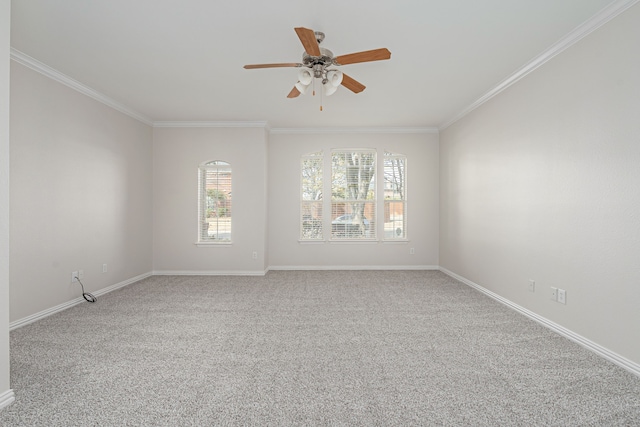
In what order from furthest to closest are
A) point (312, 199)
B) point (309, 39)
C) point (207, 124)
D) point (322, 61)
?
point (312, 199) → point (207, 124) → point (322, 61) → point (309, 39)

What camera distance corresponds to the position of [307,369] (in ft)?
8.11

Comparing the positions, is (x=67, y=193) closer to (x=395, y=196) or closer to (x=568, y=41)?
(x=395, y=196)

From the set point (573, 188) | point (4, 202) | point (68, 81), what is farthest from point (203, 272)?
point (573, 188)

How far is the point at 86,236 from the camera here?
14.3ft

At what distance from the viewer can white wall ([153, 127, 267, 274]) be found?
5984mm

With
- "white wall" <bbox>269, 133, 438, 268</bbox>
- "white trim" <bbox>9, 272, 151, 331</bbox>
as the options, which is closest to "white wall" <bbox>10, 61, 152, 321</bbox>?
"white trim" <bbox>9, 272, 151, 331</bbox>

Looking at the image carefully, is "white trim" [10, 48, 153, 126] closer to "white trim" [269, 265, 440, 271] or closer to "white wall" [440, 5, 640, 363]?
"white trim" [269, 265, 440, 271]

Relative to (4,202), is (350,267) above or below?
below

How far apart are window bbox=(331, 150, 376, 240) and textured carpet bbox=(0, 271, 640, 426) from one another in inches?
96.9

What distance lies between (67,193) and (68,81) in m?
1.30

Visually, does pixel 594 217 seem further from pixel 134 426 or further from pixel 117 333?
pixel 117 333

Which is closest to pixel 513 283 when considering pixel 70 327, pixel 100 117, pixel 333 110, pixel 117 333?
pixel 333 110

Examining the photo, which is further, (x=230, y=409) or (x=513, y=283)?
(x=513, y=283)

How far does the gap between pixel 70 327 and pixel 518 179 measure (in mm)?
4952
